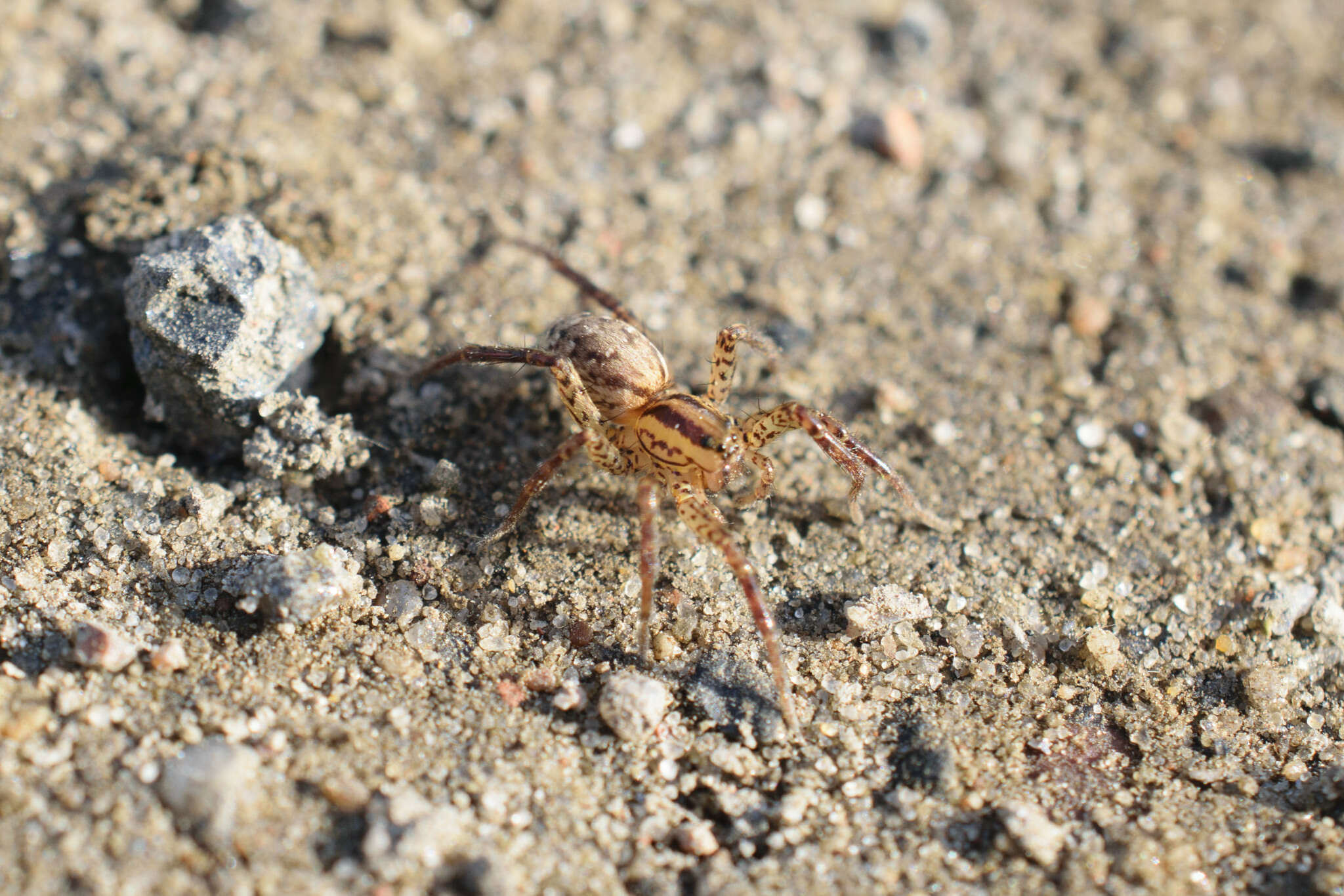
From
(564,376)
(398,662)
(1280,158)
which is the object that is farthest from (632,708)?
(1280,158)

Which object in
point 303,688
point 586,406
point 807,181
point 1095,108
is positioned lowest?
point 303,688

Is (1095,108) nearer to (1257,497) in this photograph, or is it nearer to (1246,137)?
(1246,137)

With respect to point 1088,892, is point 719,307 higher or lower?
higher

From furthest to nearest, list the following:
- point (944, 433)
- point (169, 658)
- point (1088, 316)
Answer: point (1088, 316), point (944, 433), point (169, 658)

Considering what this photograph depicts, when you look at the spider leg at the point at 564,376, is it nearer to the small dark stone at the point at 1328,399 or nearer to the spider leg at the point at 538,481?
the spider leg at the point at 538,481

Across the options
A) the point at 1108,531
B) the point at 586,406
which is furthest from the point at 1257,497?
the point at 586,406

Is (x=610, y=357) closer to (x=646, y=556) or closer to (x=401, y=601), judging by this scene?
(x=646, y=556)
